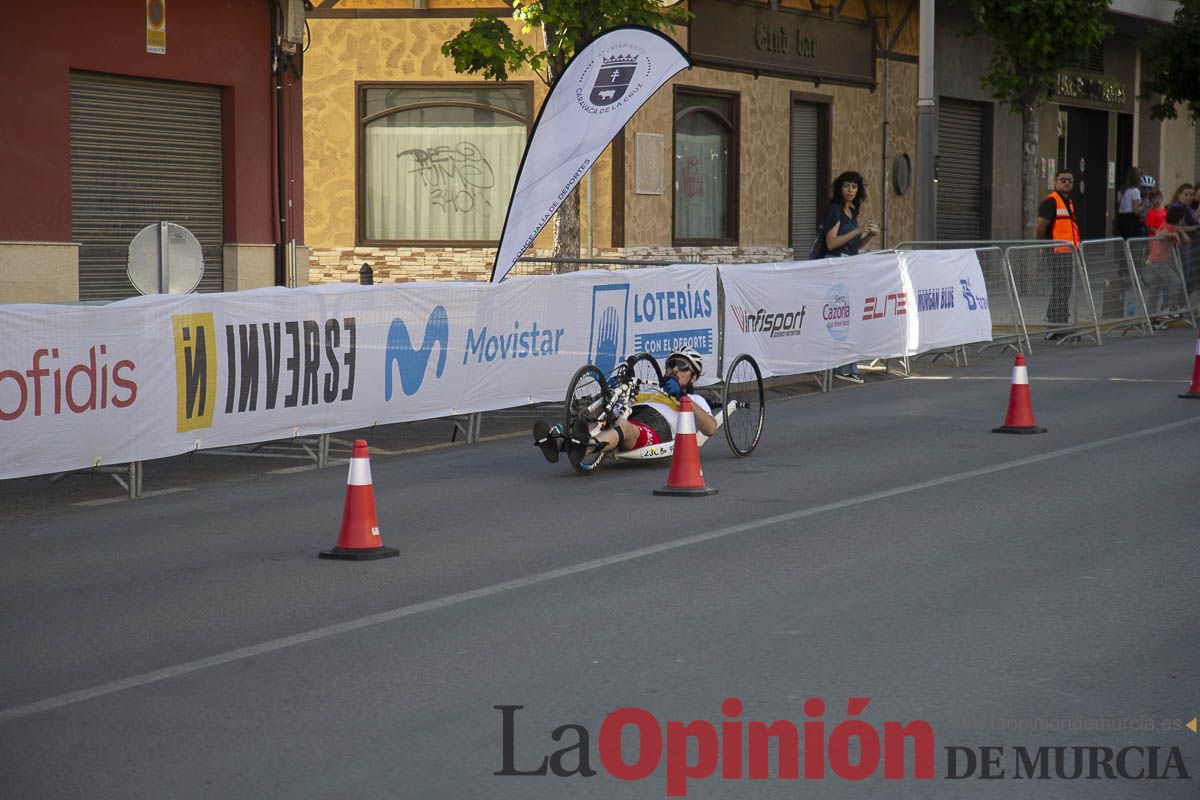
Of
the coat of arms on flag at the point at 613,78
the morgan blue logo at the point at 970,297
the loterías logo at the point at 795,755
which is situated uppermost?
the coat of arms on flag at the point at 613,78

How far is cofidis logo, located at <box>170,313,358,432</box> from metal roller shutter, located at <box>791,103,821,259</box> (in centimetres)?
1753

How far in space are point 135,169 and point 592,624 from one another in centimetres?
1293

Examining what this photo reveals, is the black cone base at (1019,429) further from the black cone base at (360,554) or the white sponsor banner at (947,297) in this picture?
the black cone base at (360,554)

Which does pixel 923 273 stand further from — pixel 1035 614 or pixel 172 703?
pixel 172 703

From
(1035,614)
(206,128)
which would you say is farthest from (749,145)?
(1035,614)

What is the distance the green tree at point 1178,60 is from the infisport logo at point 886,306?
18208 mm

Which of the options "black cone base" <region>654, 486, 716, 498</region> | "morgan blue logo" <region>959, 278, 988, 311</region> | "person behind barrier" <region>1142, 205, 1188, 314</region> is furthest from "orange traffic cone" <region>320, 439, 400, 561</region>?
"person behind barrier" <region>1142, 205, 1188, 314</region>

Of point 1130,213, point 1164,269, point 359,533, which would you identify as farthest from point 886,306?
point 359,533

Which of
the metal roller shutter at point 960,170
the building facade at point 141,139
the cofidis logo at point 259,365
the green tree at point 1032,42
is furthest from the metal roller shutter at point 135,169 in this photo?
the metal roller shutter at point 960,170

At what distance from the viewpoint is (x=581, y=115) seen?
14.7 meters

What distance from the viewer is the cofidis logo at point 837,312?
17.4 meters

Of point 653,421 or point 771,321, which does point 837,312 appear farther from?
point 653,421

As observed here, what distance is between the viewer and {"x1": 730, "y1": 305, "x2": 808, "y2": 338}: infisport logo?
16.4m

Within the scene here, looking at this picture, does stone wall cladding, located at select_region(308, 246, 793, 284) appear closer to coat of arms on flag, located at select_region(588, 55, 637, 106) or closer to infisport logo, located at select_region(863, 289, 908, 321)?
infisport logo, located at select_region(863, 289, 908, 321)
